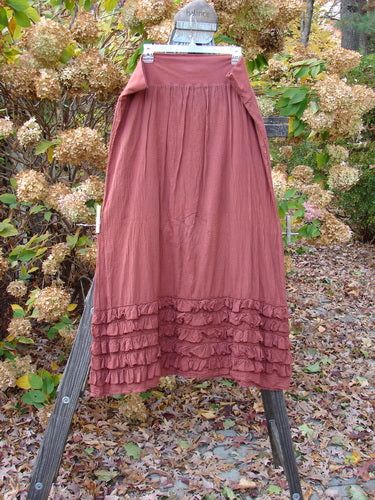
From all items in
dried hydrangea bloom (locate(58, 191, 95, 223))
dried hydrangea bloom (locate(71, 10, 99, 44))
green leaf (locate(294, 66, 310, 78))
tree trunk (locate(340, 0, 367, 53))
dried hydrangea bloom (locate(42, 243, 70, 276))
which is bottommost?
dried hydrangea bloom (locate(42, 243, 70, 276))

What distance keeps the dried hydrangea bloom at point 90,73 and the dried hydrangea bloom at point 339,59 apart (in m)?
0.92

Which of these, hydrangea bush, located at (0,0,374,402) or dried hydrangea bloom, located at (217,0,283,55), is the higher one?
dried hydrangea bloom, located at (217,0,283,55)

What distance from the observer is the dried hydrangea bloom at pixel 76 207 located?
2119 millimetres

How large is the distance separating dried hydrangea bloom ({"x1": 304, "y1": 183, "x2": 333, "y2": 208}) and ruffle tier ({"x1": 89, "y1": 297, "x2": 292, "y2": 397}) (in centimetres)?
90

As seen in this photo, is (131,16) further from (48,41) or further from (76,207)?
(76,207)

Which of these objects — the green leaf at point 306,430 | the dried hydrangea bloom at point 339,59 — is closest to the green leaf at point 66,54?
the dried hydrangea bloom at point 339,59

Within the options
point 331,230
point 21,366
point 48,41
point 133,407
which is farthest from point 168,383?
point 48,41

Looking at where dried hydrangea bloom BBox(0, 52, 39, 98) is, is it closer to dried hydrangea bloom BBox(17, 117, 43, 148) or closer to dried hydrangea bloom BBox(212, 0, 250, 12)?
dried hydrangea bloom BBox(17, 117, 43, 148)

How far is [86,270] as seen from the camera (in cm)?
289

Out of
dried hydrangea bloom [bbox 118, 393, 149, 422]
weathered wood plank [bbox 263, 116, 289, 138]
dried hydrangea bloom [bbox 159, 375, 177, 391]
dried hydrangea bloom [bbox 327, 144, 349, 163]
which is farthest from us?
dried hydrangea bloom [bbox 159, 375, 177, 391]

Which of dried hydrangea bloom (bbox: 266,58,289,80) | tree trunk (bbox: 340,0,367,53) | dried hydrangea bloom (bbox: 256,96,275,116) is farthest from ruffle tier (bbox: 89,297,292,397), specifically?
tree trunk (bbox: 340,0,367,53)

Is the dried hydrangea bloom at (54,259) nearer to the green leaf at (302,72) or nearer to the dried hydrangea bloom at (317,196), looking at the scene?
the dried hydrangea bloom at (317,196)

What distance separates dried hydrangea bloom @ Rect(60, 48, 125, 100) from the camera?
230cm

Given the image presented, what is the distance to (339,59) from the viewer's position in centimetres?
246
